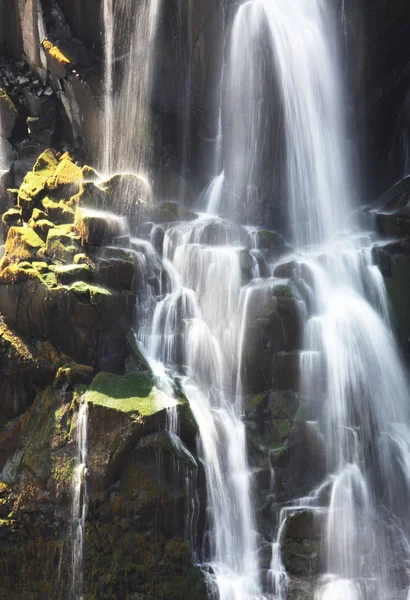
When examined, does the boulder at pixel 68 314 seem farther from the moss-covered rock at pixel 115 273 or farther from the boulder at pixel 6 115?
the boulder at pixel 6 115

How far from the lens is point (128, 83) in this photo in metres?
18.5

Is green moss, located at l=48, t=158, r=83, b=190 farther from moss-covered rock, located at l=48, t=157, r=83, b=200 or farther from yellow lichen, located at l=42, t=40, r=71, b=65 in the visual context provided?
yellow lichen, located at l=42, t=40, r=71, b=65

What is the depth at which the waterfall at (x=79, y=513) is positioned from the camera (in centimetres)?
916

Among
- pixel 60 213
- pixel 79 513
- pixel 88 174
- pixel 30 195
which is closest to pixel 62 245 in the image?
pixel 60 213

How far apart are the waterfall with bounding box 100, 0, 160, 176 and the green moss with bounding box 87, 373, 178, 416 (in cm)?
934

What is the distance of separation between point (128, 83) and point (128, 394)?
12301 mm

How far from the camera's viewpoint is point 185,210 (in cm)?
1633

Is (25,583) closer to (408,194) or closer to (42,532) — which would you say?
(42,532)

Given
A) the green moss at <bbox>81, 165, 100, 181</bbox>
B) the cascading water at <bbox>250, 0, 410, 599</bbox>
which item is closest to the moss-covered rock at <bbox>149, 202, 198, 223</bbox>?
the green moss at <bbox>81, 165, 100, 181</bbox>

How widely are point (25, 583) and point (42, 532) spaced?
32.4 inches

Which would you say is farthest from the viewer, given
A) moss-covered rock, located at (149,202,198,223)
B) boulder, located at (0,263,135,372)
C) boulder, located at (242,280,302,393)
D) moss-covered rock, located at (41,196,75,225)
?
moss-covered rock, located at (149,202,198,223)

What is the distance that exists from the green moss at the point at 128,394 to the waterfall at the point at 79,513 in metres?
0.61

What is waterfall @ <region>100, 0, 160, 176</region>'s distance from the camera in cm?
1811

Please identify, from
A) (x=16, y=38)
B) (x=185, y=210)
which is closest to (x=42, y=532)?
(x=185, y=210)
